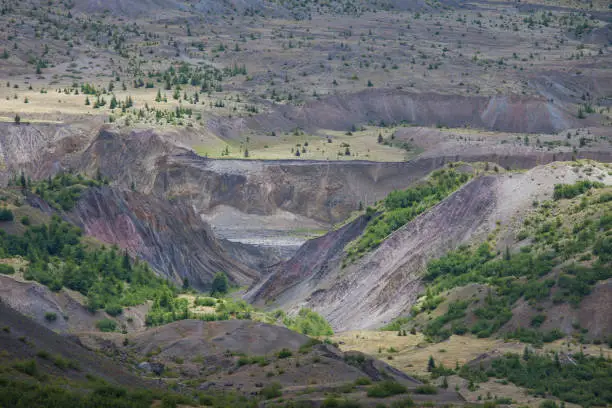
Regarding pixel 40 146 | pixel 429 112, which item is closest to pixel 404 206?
pixel 40 146

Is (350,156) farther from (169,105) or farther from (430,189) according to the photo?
(430,189)

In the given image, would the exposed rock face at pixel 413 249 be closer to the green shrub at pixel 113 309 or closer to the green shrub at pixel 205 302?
the green shrub at pixel 205 302

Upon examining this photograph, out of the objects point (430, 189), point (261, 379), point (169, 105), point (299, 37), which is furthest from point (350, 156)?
point (261, 379)

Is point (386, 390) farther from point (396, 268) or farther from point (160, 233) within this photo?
point (160, 233)

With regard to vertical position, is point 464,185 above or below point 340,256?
above

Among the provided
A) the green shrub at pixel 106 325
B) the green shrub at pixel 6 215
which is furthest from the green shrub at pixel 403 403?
the green shrub at pixel 6 215

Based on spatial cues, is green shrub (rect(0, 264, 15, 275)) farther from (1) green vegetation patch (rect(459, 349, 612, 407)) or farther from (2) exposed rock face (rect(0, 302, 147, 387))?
(1) green vegetation patch (rect(459, 349, 612, 407))
